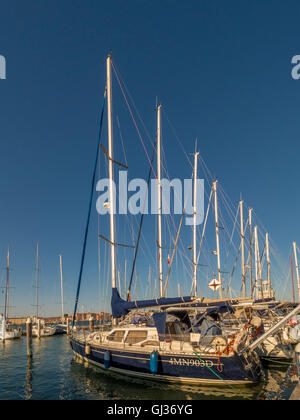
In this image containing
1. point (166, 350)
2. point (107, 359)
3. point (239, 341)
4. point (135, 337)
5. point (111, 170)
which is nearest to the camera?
point (239, 341)

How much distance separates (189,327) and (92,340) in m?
7.01

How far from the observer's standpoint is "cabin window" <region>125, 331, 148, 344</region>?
54.0ft

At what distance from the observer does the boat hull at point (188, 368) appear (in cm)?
1324

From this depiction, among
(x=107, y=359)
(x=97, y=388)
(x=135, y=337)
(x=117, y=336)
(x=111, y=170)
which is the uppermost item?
(x=111, y=170)

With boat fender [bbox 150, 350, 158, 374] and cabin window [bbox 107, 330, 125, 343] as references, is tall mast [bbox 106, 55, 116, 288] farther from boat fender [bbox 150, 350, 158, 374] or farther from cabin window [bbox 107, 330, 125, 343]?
boat fender [bbox 150, 350, 158, 374]

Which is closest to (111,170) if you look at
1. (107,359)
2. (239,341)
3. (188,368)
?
(107,359)

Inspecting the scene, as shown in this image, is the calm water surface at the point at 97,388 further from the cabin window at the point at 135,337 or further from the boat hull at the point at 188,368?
the cabin window at the point at 135,337

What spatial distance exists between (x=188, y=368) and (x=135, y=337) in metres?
3.87

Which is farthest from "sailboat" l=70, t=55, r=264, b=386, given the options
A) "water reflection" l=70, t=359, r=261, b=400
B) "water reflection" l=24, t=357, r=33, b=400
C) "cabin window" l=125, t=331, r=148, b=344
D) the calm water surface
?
"water reflection" l=24, t=357, r=33, b=400

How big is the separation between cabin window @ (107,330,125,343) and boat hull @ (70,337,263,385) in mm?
770

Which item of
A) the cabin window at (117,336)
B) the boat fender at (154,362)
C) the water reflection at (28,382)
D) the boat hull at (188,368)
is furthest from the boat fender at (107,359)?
the water reflection at (28,382)

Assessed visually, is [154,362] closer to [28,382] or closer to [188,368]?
[188,368]

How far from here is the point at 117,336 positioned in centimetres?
1762
